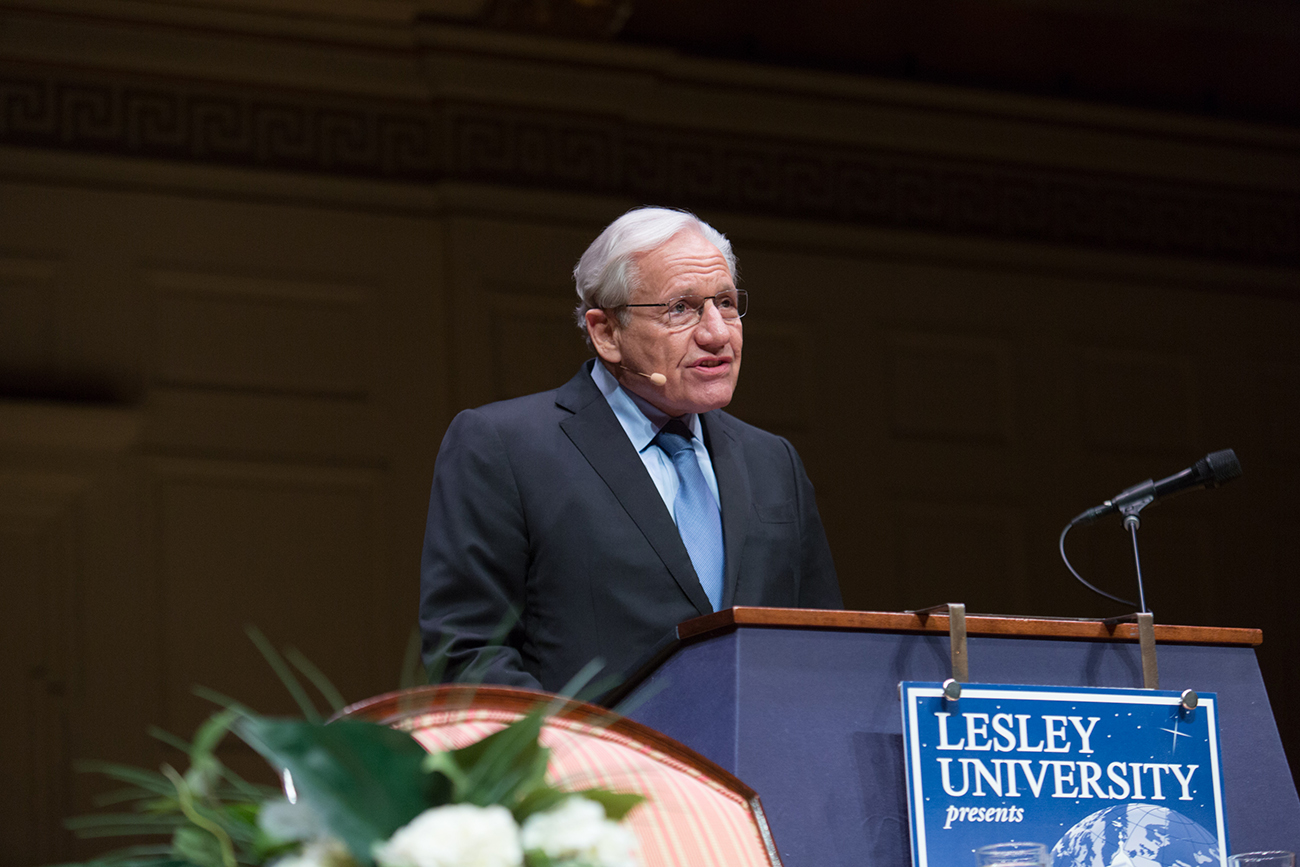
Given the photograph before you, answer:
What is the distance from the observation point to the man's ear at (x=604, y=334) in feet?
7.76

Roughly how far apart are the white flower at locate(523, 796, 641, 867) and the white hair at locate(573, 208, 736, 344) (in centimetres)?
151

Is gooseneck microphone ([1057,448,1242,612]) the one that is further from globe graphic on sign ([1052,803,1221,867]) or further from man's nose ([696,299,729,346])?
man's nose ([696,299,729,346])

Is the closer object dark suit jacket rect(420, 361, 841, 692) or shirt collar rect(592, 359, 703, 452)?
dark suit jacket rect(420, 361, 841, 692)

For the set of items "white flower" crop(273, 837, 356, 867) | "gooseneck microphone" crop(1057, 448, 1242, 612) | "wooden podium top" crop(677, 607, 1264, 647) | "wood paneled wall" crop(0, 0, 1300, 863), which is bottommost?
"white flower" crop(273, 837, 356, 867)

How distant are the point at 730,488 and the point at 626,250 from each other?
374 mm

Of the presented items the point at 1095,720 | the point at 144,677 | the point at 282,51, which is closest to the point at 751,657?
the point at 1095,720

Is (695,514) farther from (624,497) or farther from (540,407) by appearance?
(540,407)

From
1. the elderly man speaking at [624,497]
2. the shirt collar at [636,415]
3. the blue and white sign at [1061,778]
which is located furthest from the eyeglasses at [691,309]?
the blue and white sign at [1061,778]

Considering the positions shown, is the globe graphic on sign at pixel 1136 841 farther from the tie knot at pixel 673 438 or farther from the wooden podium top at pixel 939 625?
the tie knot at pixel 673 438

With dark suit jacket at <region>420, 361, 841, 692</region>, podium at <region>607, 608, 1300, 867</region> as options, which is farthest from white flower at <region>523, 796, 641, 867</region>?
dark suit jacket at <region>420, 361, 841, 692</region>

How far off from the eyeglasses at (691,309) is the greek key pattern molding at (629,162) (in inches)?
115

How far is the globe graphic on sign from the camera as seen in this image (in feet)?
5.35

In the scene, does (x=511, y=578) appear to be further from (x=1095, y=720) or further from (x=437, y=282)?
(x=437, y=282)

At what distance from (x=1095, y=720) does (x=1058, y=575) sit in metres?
4.03
